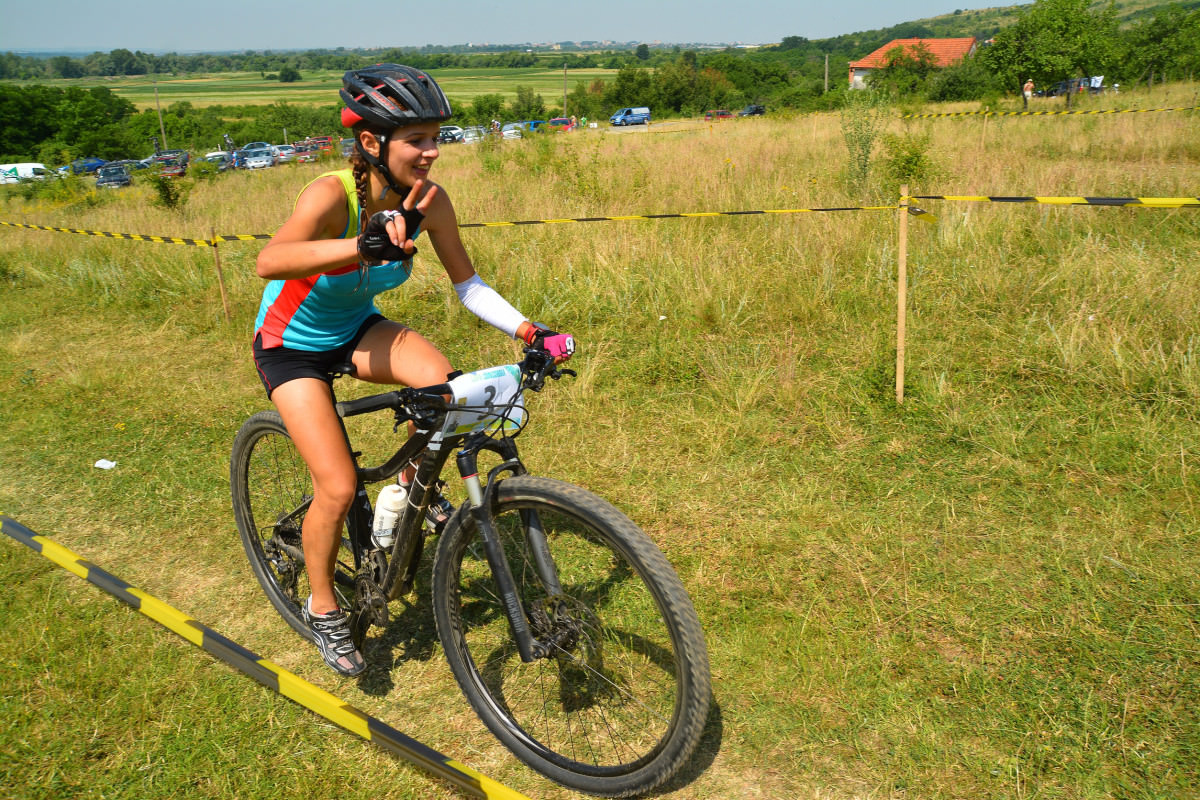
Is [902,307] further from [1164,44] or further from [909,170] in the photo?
[1164,44]

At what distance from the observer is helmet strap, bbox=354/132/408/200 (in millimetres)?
2707

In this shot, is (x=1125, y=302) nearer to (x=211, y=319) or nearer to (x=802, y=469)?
(x=802, y=469)

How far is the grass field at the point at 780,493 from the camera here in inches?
117

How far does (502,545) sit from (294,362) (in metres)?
1.14

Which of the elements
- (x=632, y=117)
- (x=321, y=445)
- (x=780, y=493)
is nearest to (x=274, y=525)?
(x=321, y=445)

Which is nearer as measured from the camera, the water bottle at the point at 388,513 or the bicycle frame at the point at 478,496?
the bicycle frame at the point at 478,496

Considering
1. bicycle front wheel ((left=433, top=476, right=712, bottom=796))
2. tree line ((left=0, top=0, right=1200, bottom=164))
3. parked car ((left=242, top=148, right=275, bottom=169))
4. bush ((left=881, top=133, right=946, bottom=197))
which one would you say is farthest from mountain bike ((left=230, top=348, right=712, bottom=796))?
parked car ((left=242, top=148, right=275, bottom=169))

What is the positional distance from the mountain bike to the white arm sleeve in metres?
0.32

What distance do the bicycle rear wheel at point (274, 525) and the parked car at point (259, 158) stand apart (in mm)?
47412

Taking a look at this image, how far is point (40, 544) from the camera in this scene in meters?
4.32

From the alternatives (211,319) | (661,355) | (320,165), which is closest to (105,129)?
(320,165)

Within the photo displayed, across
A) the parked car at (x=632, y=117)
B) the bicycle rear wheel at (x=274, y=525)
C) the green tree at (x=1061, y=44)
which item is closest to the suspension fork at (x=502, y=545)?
the bicycle rear wheel at (x=274, y=525)

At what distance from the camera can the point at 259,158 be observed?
47969 millimetres

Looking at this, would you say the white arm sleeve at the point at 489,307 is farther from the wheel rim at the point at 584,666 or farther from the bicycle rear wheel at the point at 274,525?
the bicycle rear wheel at the point at 274,525
